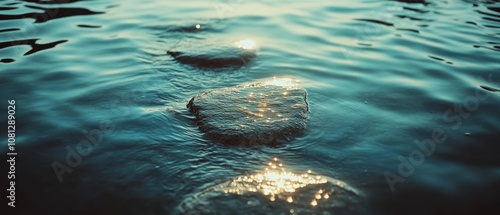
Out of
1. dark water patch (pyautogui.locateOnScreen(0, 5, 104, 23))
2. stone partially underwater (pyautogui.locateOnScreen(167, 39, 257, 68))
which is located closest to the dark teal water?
dark water patch (pyautogui.locateOnScreen(0, 5, 104, 23))

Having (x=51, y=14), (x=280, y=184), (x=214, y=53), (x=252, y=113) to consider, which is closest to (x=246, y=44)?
(x=214, y=53)

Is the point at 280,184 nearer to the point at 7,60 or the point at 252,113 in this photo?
the point at 252,113

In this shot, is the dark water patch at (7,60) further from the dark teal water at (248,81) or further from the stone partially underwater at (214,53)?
the stone partially underwater at (214,53)

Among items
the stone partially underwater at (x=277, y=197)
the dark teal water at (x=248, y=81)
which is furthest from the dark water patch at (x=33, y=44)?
the stone partially underwater at (x=277, y=197)

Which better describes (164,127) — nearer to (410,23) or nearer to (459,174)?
(459,174)

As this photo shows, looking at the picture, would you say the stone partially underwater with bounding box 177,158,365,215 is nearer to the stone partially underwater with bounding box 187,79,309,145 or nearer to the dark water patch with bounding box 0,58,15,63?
the stone partially underwater with bounding box 187,79,309,145

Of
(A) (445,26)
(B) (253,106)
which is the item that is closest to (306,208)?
(B) (253,106)
